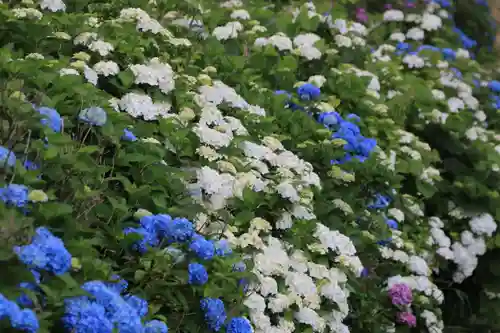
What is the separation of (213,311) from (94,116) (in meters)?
0.68

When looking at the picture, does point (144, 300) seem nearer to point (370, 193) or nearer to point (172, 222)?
point (172, 222)

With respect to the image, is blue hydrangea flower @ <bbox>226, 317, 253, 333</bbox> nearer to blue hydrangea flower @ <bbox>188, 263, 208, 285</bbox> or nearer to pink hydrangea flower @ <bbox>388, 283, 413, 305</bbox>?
blue hydrangea flower @ <bbox>188, 263, 208, 285</bbox>

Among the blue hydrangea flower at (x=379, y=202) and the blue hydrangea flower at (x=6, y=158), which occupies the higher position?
the blue hydrangea flower at (x=6, y=158)

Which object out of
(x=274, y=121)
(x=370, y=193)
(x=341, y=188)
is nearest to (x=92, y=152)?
(x=274, y=121)

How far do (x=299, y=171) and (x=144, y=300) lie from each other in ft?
3.46

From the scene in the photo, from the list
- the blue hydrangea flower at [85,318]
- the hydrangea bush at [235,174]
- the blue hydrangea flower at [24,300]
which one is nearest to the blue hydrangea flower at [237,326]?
the hydrangea bush at [235,174]

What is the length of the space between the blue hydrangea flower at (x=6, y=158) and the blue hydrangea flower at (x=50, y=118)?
21 centimetres

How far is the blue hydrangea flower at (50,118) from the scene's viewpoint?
2.03m

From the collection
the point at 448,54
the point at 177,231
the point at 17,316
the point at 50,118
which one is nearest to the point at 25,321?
the point at 17,316

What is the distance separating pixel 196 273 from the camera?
1947 mm

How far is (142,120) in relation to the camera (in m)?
2.58

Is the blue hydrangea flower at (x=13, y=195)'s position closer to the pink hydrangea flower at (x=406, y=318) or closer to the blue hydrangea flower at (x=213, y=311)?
the blue hydrangea flower at (x=213, y=311)

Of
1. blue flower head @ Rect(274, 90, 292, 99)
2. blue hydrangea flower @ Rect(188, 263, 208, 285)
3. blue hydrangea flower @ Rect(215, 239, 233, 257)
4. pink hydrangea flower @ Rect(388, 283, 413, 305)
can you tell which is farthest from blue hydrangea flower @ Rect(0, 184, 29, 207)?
pink hydrangea flower @ Rect(388, 283, 413, 305)

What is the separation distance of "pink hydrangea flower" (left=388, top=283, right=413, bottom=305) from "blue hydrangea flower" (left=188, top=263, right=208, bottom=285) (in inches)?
58.3
